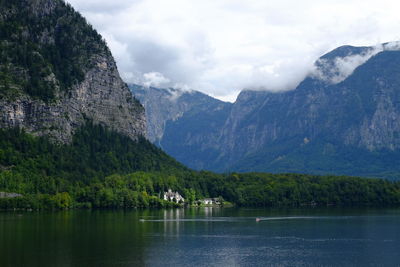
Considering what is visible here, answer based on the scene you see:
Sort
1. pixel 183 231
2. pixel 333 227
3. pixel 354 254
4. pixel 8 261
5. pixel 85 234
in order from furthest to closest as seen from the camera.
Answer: pixel 333 227
pixel 183 231
pixel 85 234
pixel 354 254
pixel 8 261

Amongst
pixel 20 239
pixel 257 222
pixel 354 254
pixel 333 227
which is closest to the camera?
pixel 354 254

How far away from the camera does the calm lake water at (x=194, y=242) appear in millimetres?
→ 102625

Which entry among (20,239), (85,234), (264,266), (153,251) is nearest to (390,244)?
(264,266)

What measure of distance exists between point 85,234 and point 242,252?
122 feet

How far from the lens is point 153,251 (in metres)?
112

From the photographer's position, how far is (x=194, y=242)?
420 ft

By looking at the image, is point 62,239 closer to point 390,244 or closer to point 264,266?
point 264,266

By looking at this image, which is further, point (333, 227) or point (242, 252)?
point (333, 227)

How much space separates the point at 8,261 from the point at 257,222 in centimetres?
9340

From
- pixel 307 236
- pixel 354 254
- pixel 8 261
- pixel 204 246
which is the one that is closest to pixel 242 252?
pixel 204 246

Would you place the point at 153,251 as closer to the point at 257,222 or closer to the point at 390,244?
the point at 390,244

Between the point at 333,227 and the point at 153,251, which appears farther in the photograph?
the point at 333,227

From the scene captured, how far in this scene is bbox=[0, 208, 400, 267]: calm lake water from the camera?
4040 inches

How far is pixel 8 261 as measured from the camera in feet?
314
